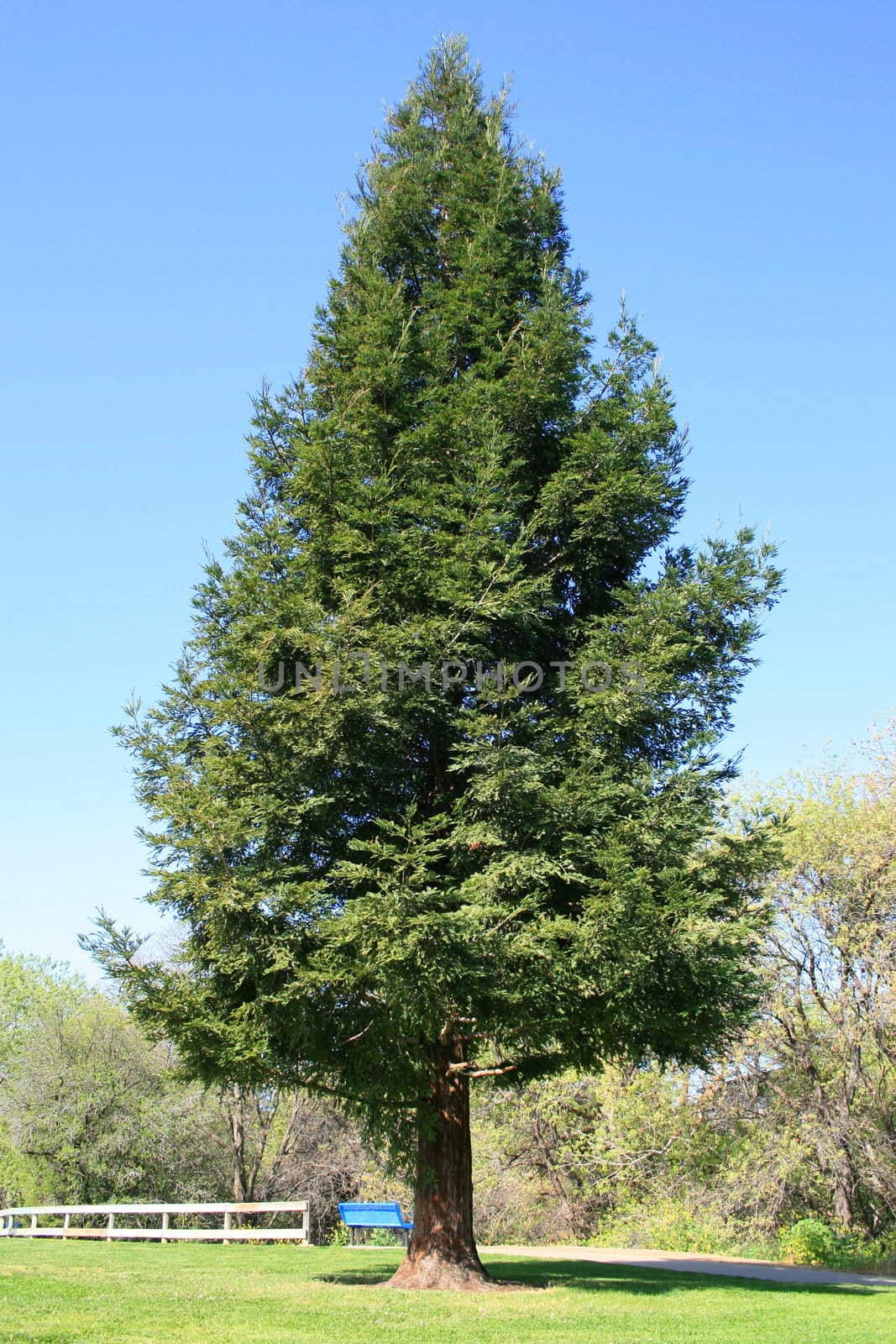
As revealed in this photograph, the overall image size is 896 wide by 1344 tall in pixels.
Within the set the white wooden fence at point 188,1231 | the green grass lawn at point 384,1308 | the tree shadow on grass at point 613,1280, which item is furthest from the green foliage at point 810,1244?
the white wooden fence at point 188,1231

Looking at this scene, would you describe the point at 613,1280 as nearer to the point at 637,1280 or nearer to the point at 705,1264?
the point at 637,1280

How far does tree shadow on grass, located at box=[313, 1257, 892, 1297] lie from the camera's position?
11911mm

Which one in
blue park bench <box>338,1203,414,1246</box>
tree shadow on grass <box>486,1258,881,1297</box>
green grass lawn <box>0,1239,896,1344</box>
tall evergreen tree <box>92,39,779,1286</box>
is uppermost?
tall evergreen tree <box>92,39,779,1286</box>

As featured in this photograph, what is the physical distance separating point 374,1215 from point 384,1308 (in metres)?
11.6

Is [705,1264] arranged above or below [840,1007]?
below

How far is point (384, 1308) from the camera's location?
937 cm

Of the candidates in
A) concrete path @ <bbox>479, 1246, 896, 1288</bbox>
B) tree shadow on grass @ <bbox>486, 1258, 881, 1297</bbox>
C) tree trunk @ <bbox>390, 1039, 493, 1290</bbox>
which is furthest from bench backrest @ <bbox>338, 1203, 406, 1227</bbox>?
tree trunk @ <bbox>390, 1039, 493, 1290</bbox>

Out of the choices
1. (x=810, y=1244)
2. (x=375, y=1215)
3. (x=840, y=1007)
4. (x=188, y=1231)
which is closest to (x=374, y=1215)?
(x=375, y=1215)

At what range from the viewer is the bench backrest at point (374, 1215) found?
19656 millimetres

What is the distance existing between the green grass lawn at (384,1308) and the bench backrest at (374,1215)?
552 centimetres

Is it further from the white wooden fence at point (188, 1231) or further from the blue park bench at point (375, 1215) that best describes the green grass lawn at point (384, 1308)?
the white wooden fence at point (188, 1231)

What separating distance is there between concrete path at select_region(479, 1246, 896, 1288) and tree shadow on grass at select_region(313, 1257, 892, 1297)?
57cm

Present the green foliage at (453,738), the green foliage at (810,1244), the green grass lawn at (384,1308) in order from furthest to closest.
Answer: the green foliage at (810,1244) < the green foliage at (453,738) < the green grass lawn at (384,1308)

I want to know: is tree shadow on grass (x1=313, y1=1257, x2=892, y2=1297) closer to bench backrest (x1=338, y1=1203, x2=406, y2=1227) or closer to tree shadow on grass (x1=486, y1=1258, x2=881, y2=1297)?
tree shadow on grass (x1=486, y1=1258, x2=881, y2=1297)
